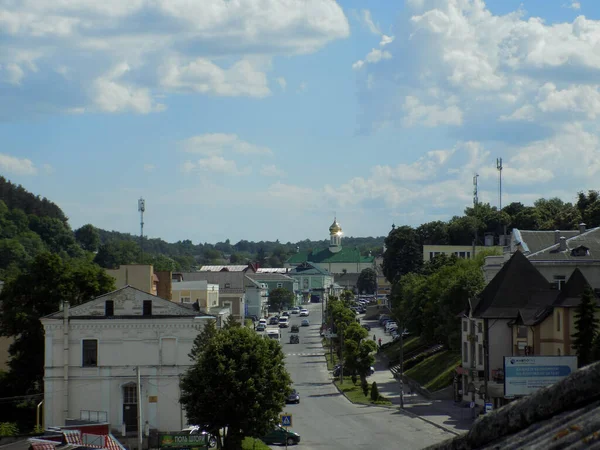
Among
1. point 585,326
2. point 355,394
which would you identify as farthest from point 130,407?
point 585,326

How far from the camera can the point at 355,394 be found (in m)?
75.1

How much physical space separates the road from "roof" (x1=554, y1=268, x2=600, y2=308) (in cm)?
959

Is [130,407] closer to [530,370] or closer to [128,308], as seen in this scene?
[128,308]

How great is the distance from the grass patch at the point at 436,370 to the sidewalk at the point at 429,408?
52.3 inches

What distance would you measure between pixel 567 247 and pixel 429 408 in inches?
682

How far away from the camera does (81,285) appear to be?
68.2 meters

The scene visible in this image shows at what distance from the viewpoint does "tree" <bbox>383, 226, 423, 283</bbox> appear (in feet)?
509

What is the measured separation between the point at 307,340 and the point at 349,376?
45.0 meters

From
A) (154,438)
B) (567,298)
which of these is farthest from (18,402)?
(567,298)

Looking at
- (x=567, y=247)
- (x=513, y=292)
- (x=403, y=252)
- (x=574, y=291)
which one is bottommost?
(x=513, y=292)

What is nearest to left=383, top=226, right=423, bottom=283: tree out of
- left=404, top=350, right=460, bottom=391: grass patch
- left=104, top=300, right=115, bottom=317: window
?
left=404, top=350, right=460, bottom=391: grass patch

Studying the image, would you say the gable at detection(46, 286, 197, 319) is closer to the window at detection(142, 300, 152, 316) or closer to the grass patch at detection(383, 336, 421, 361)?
the window at detection(142, 300, 152, 316)

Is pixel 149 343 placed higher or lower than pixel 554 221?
lower

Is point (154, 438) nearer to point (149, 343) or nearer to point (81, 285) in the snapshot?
point (149, 343)
